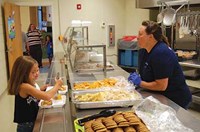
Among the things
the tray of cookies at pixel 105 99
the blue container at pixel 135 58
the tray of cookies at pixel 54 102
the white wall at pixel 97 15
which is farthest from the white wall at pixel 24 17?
the tray of cookies at pixel 105 99

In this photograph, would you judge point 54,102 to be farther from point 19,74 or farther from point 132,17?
point 132,17

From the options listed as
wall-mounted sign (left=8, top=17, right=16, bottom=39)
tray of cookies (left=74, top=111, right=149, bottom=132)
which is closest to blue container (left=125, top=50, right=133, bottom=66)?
wall-mounted sign (left=8, top=17, right=16, bottom=39)

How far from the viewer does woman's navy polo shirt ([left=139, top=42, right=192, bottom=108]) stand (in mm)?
1626

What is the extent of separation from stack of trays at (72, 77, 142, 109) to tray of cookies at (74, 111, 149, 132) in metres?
0.28

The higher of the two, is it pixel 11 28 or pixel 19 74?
pixel 11 28

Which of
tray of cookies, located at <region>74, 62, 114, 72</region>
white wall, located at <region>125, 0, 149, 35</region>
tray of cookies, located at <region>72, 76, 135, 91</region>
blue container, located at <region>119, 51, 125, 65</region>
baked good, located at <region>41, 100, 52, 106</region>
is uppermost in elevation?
white wall, located at <region>125, 0, 149, 35</region>

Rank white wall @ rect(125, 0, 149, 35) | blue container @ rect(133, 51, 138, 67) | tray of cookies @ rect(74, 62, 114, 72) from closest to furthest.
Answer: tray of cookies @ rect(74, 62, 114, 72) → blue container @ rect(133, 51, 138, 67) → white wall @ rect(125, 0, 149, 35)

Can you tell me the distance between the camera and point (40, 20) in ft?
33.0

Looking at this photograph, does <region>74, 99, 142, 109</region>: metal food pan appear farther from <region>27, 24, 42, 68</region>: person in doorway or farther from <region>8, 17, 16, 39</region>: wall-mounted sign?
<region>27, 24, 42, 68</region>: person in doorway

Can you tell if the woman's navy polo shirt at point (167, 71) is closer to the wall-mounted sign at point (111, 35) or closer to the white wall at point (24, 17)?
the wall-mounted sign at point (111, 35)

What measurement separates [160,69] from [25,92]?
0.91 metres

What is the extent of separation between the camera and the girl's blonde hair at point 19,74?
1540mm

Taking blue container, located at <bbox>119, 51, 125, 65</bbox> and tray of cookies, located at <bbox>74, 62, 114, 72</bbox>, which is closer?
tray of cookies, located at <bbox>74, 62, 114, 72</bbox>

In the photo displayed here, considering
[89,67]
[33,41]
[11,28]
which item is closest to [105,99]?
[89,67]
